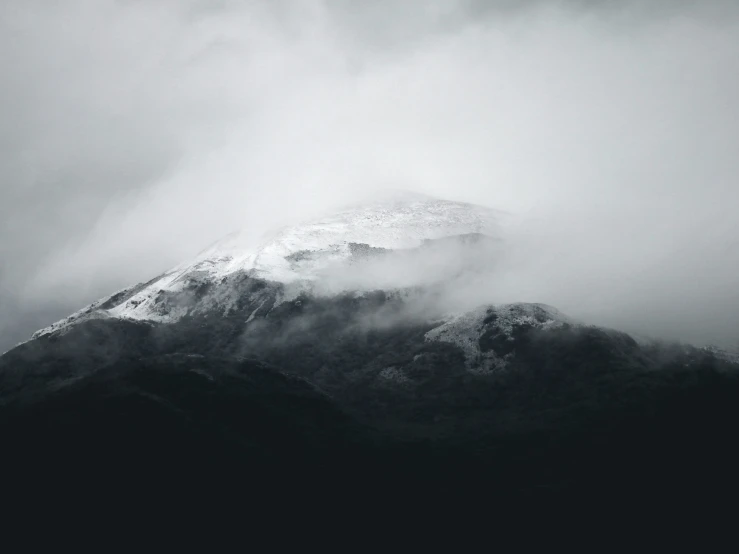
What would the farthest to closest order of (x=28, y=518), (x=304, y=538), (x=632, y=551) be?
(x=28, y=518) → (x=304, y=538) → (x=632, y=551)

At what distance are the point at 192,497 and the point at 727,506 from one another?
519ft

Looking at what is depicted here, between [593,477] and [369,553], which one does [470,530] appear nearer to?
[369,553]

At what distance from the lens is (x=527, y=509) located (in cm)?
18312

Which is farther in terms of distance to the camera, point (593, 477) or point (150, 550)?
point (593, 477)

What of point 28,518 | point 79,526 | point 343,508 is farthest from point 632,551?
point 28,518

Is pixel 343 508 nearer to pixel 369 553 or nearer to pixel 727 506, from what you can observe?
pixel 369 553

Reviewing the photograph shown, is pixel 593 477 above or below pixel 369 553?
above

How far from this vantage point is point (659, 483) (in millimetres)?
192875


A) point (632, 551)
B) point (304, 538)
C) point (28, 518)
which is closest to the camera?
point (632, 551)

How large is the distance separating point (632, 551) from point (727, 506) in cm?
3712

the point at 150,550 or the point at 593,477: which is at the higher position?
the point at 593,477

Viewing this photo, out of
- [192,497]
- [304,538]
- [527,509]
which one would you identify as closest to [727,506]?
[527,509]

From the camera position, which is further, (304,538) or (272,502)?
(272,502)

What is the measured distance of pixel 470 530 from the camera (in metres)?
176
